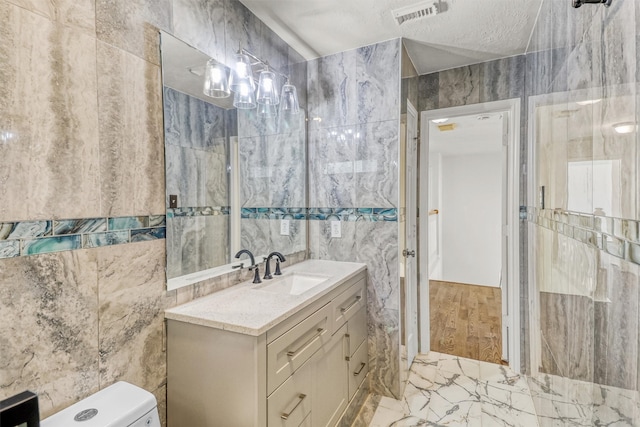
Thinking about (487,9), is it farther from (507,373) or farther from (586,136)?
(507,373)

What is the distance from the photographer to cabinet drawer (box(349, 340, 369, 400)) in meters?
1.94

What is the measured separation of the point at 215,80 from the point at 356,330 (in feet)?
5.58

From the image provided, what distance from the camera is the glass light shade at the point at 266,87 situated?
190 centimetres

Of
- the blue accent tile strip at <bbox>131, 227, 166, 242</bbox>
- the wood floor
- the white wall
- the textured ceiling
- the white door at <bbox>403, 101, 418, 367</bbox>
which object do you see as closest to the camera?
the blue accent tile strip at <bbox>131, 227, 166, 242</bbox>

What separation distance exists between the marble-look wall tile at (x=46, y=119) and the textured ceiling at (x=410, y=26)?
113 centimetres

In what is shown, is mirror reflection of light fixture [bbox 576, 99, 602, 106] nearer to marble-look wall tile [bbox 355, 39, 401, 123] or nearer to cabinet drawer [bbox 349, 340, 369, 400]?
marble-look wall tile [bbox 355, 39, 401, 123]

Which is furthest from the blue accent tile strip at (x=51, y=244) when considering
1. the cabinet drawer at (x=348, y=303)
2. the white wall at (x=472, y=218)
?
the white wall at (x=472, y=218)

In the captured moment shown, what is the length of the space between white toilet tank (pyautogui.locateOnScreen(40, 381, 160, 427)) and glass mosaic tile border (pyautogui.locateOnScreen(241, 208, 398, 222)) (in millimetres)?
1093

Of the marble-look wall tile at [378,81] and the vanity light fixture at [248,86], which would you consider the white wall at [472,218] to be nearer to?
the marble-look wall tile at [378,81]

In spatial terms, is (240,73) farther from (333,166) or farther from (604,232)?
(604,232)

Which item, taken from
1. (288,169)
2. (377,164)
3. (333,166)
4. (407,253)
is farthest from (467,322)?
(288,169)

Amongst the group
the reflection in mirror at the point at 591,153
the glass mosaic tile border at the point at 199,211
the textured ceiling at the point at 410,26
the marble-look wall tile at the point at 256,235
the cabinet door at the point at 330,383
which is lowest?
the cabinet door at the point at 330,383

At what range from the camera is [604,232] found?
35.5 inches

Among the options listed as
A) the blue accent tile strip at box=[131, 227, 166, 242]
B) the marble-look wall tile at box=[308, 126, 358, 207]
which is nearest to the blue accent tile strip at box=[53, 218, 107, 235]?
the blue accent tile strip at box=[131, 227, 166, 242]
